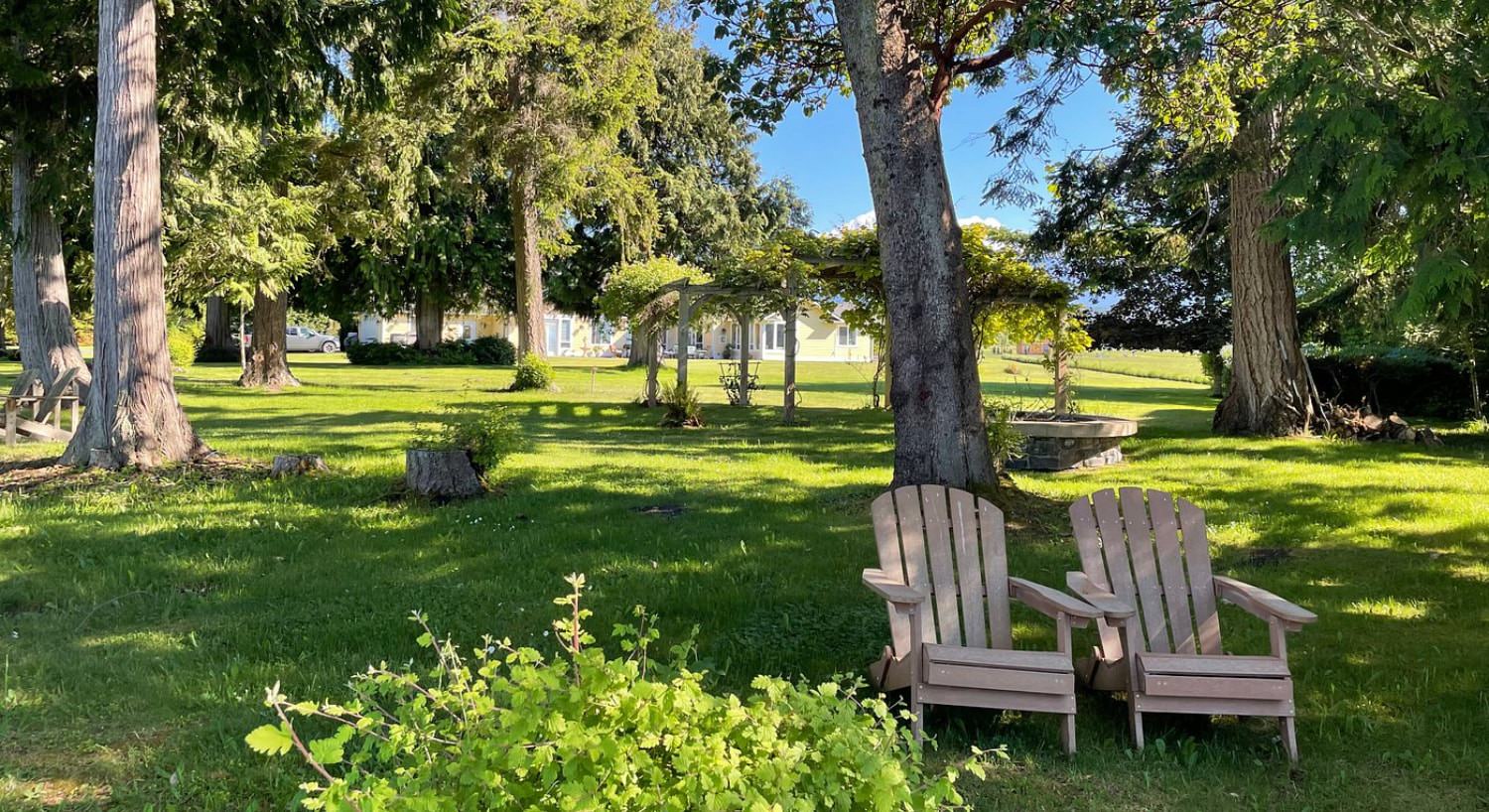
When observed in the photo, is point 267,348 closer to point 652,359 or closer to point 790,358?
point 652,359

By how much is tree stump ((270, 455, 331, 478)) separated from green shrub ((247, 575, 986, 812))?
25.2 ft

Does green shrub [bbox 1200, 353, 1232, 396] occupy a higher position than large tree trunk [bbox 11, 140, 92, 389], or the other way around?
large tree trunk [bbox 11, 140, 92, 389]

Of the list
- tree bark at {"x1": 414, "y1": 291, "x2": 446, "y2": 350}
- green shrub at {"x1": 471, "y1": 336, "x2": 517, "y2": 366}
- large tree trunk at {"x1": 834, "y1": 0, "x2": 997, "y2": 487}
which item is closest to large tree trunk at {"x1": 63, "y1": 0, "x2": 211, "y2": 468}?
large tree trunk at {"x1": 834, "y1": 0, "x2": 997, "y2": 487}

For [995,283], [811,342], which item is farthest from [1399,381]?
[811,342]

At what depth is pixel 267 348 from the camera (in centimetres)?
2308

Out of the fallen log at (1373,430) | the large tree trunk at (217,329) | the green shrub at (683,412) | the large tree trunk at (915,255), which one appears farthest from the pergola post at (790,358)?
the large tree trunk at (217,329)

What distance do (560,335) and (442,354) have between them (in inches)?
1032

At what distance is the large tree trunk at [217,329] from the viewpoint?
36.6 metres

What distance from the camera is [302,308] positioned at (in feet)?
122

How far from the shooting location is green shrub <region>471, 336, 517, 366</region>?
127ft

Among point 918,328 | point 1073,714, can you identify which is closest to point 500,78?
point 918,328

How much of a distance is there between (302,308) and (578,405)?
23.9 meters

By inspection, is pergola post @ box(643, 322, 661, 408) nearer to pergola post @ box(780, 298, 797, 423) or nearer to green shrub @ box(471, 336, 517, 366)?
pergola post @ box(780, 298, 797, 423)

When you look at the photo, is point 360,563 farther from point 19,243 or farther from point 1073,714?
point 19,243
